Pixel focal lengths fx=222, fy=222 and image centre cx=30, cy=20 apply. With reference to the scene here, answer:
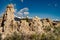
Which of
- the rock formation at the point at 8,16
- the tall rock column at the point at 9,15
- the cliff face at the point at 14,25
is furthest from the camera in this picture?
the tall rock column at the point at 9,15

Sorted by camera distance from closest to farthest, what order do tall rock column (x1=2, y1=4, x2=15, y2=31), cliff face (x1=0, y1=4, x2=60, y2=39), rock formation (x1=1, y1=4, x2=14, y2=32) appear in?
cliff face (x1=0, y1=4, x2=60, y2=39), rock formation (x1=1, y1=4, x2=14, y2=32), tall rock column (x1=2, y1=4, x2=15, y2=31)

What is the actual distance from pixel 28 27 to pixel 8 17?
6.02 m

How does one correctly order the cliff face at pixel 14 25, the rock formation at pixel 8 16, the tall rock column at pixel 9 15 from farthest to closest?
the tall rock column at pixel 9 15
the rock formation at pixel 8 16
the cliff face at pixel 14 25

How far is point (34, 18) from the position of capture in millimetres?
62531

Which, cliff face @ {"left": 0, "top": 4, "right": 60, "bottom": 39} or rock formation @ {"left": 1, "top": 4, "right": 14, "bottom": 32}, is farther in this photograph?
rock formation @ {"left": 1, "top": 4, "right": 14, "bottom": 32}

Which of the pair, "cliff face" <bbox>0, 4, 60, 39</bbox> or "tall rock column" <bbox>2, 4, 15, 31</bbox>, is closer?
"cliff face" <bbox>0, 4, 60, 39</bbox>

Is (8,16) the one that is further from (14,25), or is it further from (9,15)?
(14,25)

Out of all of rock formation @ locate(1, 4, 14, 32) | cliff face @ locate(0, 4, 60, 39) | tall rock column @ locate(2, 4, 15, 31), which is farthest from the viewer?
tall rock column @ locate(2, 4, 15, 31)

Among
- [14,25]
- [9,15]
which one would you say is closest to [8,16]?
[9,15]

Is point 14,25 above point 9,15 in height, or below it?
below

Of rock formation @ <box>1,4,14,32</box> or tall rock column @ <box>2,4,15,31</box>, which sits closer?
rock formation @ <box>1,4,14,32</box>

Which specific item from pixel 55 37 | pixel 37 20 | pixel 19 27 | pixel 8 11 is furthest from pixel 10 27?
pixel 55 37

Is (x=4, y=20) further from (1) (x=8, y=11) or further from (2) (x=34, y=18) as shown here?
(2) (x=34, y=18)

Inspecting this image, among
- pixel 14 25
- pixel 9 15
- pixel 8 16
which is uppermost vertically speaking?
pixel 9 15
